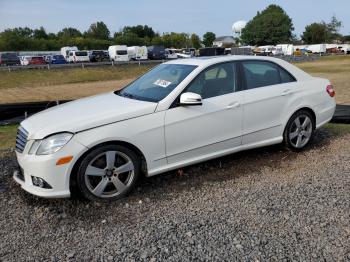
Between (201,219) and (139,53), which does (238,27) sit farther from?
(201,219)

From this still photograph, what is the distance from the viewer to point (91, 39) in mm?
98750

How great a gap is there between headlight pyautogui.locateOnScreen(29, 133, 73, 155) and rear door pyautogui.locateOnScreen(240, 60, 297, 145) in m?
2.38

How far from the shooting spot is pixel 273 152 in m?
6.01

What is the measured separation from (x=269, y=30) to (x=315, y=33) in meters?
14.8

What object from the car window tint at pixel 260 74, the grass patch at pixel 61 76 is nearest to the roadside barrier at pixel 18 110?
the car window tint at pixel 260 74

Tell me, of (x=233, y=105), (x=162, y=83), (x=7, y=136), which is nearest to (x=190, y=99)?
(x=162, y=83)

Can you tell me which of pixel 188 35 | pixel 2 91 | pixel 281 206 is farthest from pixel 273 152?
pixel 188 35

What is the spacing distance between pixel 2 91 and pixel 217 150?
23.3 m

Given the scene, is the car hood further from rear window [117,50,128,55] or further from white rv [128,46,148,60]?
white rv [128,46,148,60]

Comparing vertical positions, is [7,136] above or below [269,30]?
below

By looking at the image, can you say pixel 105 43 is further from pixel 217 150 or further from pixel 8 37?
pixel 217 150

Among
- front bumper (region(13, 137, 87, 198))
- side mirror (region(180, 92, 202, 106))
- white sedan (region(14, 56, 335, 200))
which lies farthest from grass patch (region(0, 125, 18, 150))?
side mirror (region(180, 92, 202, 106))

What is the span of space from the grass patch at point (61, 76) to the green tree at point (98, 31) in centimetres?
8615

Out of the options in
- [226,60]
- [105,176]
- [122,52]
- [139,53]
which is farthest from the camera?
[139,53]
